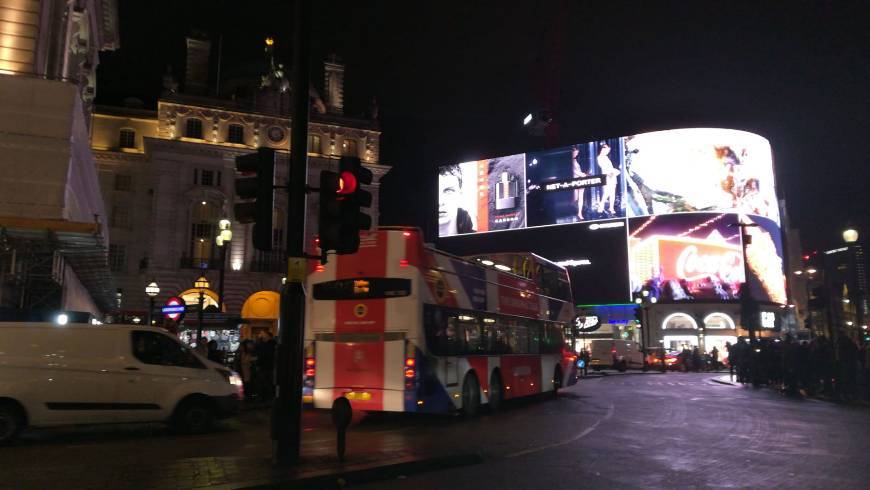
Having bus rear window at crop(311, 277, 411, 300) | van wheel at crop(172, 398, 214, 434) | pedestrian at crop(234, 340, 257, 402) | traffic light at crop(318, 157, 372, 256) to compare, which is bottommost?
van wheel at crop(172, 398, 214, 434)

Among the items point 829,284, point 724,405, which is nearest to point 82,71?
point 724,405

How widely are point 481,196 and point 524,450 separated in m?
67.5

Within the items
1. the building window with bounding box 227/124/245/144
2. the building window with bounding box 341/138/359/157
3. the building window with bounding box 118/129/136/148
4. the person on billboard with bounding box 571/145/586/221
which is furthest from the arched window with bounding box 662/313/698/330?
the building window with bounding box 118/129/136/148

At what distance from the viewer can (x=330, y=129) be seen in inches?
2032

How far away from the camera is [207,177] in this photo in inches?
1884

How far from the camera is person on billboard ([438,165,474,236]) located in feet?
252

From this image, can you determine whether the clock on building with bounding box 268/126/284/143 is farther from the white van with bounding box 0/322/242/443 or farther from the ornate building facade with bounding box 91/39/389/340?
the white van with bounding box 0/322/242/443

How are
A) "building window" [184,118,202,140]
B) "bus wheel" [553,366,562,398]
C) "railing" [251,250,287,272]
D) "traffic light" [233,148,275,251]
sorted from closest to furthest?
"traffic light" [233,148,275,251] < "bus wheel" [553,366,562,398] < "railing" [251,250,287,272] < "building window" [184,118,202,140]

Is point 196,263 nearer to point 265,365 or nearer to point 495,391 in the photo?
point 265,365

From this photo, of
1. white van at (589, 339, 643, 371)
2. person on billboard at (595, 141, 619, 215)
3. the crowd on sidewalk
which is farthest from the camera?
person on billboard at (595, 141, 619, 215)

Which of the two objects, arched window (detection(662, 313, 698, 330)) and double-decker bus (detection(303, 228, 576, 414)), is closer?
double-decker bus (detection(303, 228, 576, 414))

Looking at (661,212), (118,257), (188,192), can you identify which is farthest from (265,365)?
(661,212)

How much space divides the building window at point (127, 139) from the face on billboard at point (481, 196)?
3787 cm

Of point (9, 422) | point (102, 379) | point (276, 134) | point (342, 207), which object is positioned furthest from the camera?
point (276, 134)
